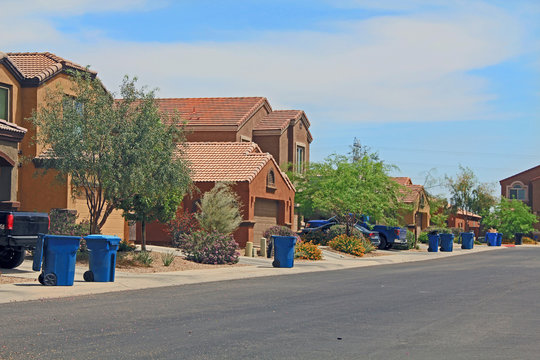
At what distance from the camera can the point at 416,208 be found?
65625 mm

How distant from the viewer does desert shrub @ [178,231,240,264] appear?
2617 cm

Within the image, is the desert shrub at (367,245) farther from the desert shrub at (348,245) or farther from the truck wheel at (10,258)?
the truck wheel at (10,258)

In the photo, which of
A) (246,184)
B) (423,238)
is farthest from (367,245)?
(423,238)

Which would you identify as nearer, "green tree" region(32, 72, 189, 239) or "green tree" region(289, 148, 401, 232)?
"green tree" region(32, 72, 189, 239)

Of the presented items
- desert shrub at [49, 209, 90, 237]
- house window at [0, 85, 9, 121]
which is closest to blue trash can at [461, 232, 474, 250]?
desert shrub at [49, 209, 90, 237]

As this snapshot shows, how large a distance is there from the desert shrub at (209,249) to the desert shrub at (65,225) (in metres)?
3.51

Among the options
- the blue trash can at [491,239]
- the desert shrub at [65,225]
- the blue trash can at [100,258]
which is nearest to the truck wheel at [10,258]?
the blue trash can at [100,258]

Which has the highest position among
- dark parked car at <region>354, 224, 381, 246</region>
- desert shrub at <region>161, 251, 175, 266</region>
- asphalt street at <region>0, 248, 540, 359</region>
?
dark parked car at <region>354, 224, 381, 246</region>

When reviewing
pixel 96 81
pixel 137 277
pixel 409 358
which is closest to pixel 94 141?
pixel 96 81

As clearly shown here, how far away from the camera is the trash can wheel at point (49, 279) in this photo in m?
16.8

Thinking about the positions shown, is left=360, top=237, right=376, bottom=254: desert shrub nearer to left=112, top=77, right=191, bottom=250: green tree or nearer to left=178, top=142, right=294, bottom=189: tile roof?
left=178, top=142, right=294, bottom=189: tile roof

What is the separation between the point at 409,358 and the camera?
348 inches

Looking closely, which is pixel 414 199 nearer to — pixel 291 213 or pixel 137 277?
pixel 291 213

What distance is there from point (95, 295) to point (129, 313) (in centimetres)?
338
